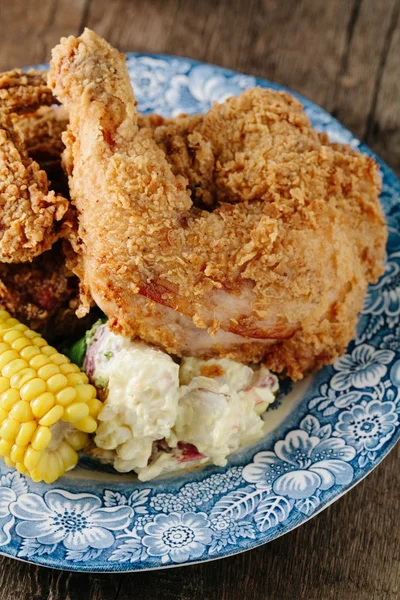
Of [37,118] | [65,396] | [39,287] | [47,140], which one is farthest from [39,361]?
[37,118]

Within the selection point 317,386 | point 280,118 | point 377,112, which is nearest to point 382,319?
point 317,386

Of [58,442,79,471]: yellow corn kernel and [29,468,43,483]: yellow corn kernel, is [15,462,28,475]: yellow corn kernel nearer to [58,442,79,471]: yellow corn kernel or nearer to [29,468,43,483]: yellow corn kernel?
[29,468,43,483]: yellow corn kernel

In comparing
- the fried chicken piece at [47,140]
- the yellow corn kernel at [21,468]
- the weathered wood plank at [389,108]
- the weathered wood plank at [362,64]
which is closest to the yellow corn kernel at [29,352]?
the yellow corn kernel at [21,468]

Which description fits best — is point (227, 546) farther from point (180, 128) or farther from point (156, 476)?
point (180, 128)

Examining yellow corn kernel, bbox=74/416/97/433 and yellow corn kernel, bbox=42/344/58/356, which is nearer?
yellow corn kernel, bbox=74/416/97/433

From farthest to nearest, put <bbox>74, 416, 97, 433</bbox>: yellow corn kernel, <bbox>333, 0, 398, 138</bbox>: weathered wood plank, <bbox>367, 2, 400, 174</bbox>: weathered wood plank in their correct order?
<bbox>333, 0, 398, 138</bbox>: weathered wood plank
<bbox>367, 2, 400, 174</bbox>: weathered wood plank
<bbox>74, 416, 97, 433</bbox>: yellow corn kernel

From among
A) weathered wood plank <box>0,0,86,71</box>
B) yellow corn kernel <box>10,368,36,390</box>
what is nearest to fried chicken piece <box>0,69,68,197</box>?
yellow corn kernel <box>10,368,36,390</box>

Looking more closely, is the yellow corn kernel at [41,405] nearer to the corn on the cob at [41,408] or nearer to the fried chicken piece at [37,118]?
the corn on the cob at [41,408]
